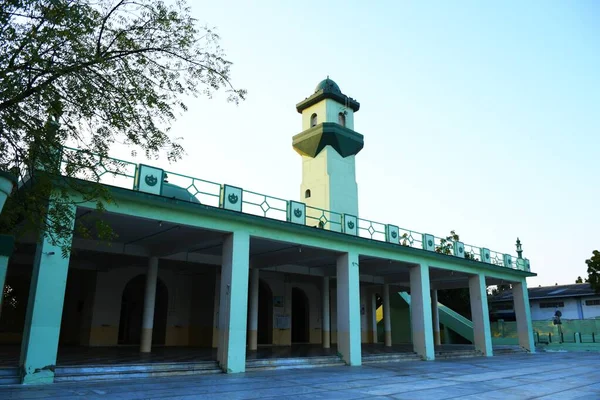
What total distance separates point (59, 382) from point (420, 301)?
13.7 m

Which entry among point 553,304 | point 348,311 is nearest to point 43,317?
point 348,311

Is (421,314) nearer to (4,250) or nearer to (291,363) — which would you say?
(291,363)

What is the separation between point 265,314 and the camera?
2409cm

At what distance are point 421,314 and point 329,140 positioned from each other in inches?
397

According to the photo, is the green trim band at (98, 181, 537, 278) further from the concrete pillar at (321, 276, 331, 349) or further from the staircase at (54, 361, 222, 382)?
the concrete pillar at (321, 276, 331, 349)

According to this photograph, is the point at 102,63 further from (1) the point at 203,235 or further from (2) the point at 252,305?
(2) the point at 252,305

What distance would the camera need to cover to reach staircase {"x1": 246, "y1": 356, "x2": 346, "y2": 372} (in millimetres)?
13539

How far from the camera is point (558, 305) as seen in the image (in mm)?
35750

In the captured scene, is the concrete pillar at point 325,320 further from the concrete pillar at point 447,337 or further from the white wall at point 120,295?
the concrete pillar at point 447,337

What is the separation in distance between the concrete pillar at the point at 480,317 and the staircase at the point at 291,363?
8.99 metres

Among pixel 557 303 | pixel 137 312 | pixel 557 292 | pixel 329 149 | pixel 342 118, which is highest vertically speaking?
pixel 342 118

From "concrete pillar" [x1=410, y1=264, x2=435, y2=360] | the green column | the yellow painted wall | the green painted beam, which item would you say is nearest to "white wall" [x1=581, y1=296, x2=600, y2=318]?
the green painted beam

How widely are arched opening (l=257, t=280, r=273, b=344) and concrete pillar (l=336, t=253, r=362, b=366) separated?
7276 millimetres

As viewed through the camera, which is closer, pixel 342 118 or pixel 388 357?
pixel 388 357
